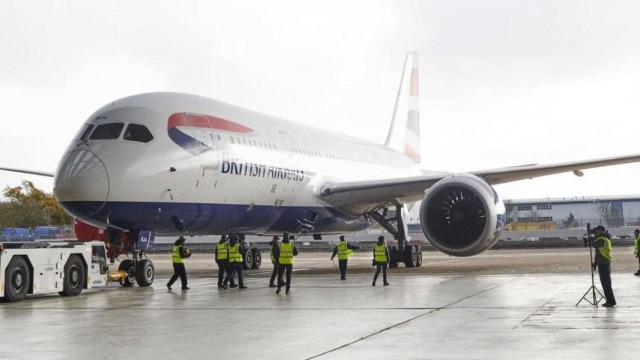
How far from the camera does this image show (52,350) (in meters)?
8.41

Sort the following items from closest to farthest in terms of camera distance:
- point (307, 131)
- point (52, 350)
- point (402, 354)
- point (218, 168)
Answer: point (402, 354), point (52, 350), point (218, 168), point (307, 131)

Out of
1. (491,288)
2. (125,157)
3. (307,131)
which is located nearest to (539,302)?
(491,288)

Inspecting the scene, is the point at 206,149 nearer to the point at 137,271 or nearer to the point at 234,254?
the point at 234,254

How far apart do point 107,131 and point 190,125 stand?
188 cm

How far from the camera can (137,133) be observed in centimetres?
1622

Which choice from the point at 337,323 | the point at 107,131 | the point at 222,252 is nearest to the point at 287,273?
the point at 222,252

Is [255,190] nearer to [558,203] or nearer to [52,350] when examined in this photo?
[52,350]

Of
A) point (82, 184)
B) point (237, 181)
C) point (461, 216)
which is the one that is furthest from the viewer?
point (461, 216)

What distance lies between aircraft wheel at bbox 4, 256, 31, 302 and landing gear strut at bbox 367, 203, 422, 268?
1179 centimetres

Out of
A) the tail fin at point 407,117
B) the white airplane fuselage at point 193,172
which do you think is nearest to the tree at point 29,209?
the tail fin at point 407,117

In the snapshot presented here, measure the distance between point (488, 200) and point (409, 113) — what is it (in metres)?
16.2

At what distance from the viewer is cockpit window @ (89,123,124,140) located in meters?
16.1

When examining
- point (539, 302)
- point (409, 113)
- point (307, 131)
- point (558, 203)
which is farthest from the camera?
point (558, 203)

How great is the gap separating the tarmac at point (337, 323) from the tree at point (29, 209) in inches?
2526
